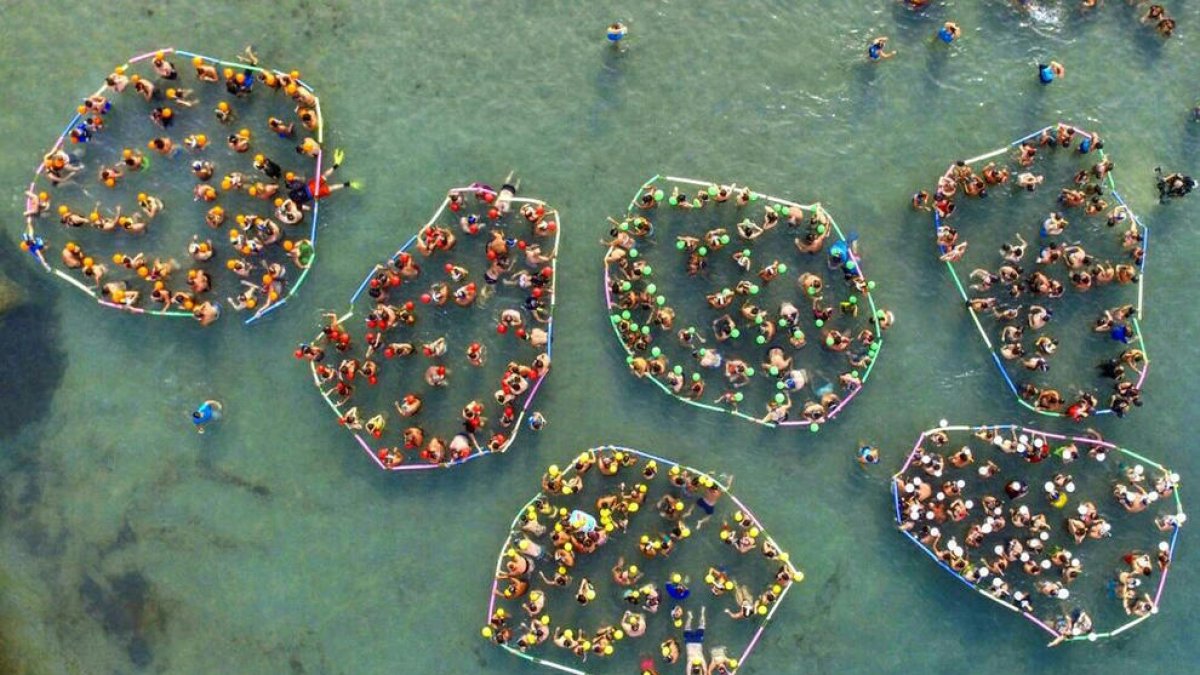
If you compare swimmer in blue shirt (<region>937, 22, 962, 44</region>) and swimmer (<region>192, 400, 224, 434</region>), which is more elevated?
swimmer in blue shirt (<region>937, 22, 962, 44</region>)

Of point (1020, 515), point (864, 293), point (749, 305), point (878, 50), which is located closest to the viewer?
point (1020, 515)

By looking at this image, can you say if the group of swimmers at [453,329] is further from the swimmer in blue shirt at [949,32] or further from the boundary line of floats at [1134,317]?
the swimmer in blue shirt at [949,32]

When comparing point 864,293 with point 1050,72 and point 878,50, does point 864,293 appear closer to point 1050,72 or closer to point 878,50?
point 878,50

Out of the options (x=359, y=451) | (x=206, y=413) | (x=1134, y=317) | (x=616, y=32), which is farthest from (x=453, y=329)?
(x=1134, y=317)

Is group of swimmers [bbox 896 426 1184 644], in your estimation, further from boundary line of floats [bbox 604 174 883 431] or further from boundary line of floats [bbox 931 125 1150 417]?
boundary line of floats [bbox 604 174 883 431]

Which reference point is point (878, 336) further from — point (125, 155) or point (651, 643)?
point (125, 155)

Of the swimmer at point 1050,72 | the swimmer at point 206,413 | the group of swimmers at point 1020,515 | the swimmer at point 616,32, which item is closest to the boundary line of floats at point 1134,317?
the group of swimmers at point 1020,515

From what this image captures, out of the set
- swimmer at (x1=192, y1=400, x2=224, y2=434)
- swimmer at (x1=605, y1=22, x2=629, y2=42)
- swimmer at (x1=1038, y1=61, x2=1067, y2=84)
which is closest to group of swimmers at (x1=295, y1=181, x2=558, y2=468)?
swimmer at (x1=192, y1=400, x2=224, y2=434)
